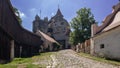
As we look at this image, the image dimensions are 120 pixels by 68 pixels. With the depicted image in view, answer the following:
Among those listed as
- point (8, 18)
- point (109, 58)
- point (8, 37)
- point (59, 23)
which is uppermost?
point (59, 23)

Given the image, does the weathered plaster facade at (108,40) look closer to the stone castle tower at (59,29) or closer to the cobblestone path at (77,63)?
the cobblestone path at (77,63)

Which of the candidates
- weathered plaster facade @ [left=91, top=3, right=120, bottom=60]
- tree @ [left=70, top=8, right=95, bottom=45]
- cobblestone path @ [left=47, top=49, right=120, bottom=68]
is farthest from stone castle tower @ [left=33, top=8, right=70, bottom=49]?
cobblestone path @ [left=47, top=49, right=120, bottom=68]

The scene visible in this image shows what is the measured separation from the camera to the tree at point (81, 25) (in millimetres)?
56500

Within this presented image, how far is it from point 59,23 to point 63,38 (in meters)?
6.40

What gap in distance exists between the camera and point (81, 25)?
5809 centimetres

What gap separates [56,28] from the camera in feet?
314

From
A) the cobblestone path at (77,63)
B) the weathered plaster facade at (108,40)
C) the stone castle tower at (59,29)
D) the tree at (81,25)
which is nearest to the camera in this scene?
the cobblestone path at (77,63)

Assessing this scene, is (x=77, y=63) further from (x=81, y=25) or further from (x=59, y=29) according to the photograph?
(x=59, y=29)

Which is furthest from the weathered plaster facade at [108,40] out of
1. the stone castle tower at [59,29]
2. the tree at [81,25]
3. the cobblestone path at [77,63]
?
the stone castle tower at [59,29]

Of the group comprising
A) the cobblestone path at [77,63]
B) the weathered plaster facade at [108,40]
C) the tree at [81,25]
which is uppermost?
the tree at [81,25]

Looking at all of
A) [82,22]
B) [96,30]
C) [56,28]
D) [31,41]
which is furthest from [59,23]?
[96,30]

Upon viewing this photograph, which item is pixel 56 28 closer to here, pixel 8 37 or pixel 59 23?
pixel 59 23

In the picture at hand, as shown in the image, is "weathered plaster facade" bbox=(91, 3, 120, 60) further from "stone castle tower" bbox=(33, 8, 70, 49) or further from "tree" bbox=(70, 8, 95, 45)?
"stone castle tower" bbox=(33, 8, 70, 49)

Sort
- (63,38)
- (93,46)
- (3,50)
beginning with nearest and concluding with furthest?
(3,50) < (93,46) < (63,38)
